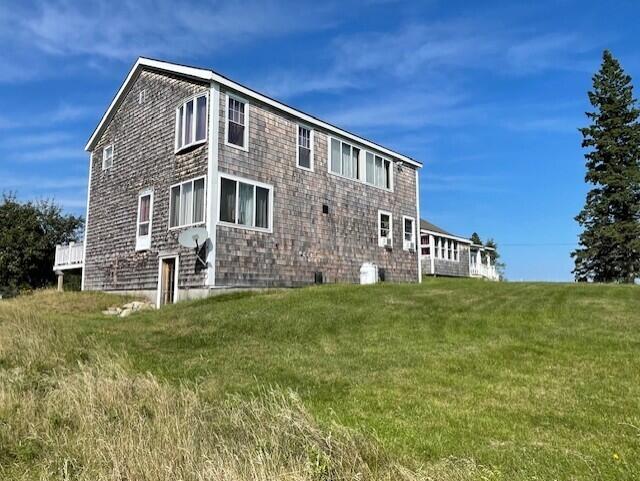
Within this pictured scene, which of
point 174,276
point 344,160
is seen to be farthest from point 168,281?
point 344,160

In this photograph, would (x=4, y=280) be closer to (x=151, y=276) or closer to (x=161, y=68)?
(x=151, y=276)

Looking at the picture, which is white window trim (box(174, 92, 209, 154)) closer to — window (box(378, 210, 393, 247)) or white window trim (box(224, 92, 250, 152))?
white window trim (box(224, 92, 250, 152))

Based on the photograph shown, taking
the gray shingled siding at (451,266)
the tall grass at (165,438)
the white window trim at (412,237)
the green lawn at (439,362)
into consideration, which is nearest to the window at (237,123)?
the green lawn at (439,362)

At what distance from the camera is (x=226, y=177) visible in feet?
50.8

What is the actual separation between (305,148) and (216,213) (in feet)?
17.5

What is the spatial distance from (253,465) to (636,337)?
24.2ft

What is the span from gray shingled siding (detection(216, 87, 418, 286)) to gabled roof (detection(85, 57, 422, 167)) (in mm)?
364

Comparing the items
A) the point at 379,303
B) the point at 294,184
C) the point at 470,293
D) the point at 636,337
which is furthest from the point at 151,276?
the point at 636,337

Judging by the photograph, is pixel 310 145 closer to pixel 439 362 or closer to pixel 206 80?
pixel 206 80

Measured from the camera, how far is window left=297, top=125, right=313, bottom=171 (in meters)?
18.5

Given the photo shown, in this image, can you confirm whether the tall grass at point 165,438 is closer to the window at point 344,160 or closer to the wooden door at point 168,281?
the wooden door at point 168,281

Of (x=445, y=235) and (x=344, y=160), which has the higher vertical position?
(x=344, y=160)

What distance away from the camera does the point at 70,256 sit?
22.5 meters

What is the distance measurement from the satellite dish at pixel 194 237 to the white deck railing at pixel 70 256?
8.85 m
